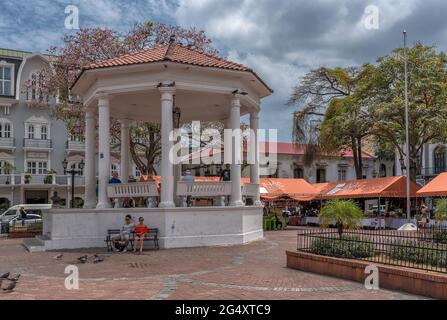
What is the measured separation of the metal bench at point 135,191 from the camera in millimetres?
18531

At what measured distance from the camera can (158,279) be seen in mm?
11258

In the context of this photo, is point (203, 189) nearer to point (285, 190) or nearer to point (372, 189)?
point (372, 189)

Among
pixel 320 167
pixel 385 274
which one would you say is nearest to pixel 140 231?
pixel 385 274

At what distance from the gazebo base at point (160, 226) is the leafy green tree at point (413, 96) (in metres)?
18.3

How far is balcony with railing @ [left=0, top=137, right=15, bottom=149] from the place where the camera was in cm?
5315

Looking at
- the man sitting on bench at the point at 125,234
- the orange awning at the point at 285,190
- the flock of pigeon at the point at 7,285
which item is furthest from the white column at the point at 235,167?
the orange awning at the point at 285,190

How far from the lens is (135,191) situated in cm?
1866

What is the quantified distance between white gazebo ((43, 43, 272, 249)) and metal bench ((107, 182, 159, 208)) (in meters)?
0.04

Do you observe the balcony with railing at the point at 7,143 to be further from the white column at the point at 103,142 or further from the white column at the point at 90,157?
the white column at the point at 103,142

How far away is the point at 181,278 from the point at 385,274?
4.29m

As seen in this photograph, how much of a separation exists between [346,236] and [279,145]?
57.6 meters

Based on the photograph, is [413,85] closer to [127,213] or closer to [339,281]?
[127,213]

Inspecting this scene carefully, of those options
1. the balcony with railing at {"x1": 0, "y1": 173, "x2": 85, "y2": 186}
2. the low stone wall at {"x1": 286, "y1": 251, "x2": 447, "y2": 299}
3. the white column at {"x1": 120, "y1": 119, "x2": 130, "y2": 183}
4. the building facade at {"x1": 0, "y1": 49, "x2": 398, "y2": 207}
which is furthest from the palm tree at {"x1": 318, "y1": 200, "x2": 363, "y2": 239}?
the balcony with railing at {"x1": 0, "y1": 173, "x2": 85, "y2": 186}

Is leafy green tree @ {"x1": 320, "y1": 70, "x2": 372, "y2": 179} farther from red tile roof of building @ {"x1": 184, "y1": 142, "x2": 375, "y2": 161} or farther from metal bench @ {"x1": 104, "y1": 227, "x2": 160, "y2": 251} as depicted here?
metal bench @ {"x1": 104, "y1": 227, "x2": 160, "y2": 251}
